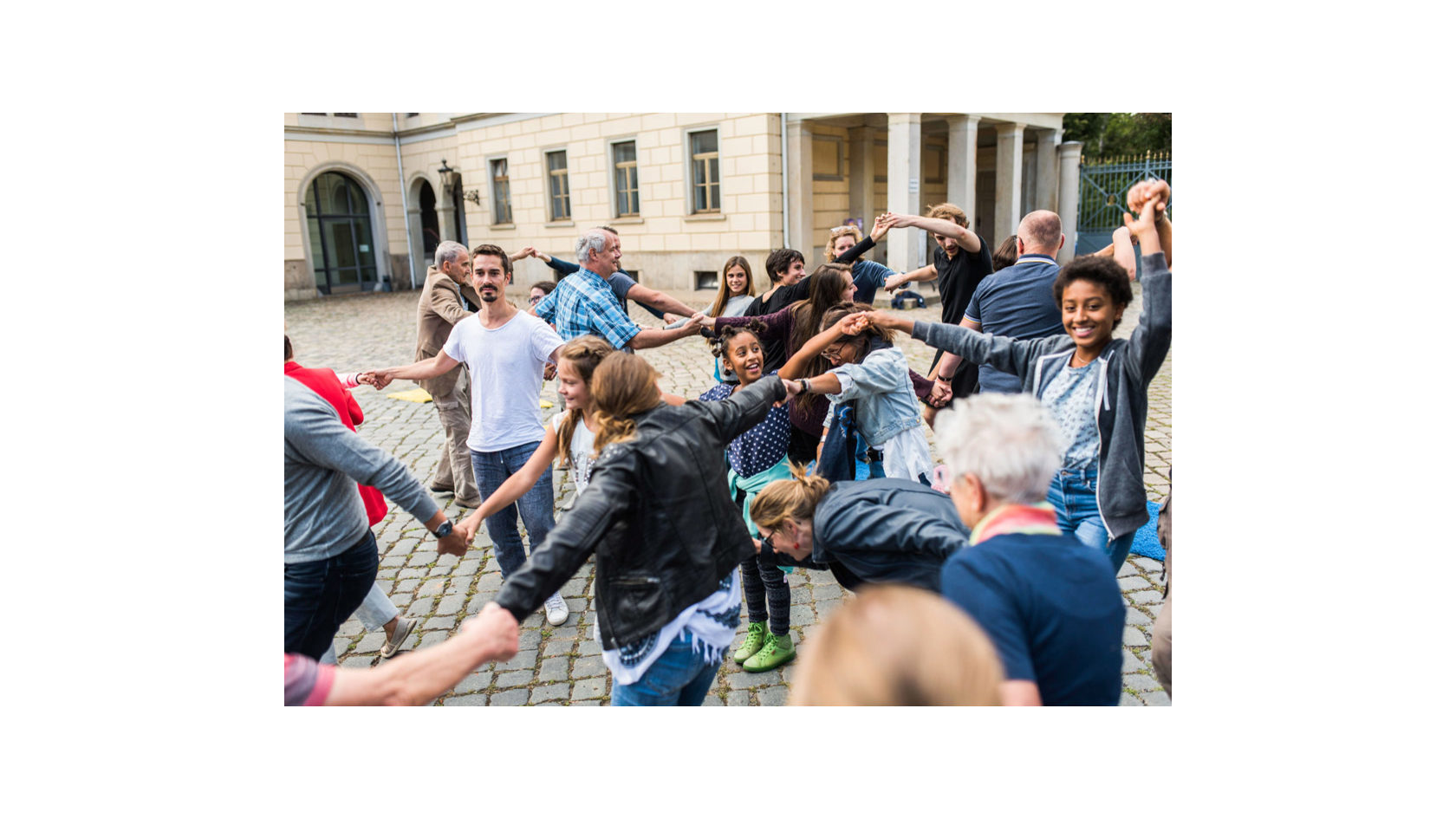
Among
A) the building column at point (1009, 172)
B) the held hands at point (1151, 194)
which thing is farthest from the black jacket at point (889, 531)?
the building column at point (1009, 172)

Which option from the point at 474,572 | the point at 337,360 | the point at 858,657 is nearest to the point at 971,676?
the point at 858,657

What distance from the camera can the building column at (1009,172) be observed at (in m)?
15.8

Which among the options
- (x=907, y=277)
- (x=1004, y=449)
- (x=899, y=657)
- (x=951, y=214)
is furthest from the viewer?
(x=907, y=277)

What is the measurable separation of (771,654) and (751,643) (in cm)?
10

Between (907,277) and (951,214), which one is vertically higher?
(951,214)

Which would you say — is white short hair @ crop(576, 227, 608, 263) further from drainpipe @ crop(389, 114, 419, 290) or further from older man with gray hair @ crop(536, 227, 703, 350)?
drainpipe @ crop(389, 114, 419, 290)

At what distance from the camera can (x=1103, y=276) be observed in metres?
2.52

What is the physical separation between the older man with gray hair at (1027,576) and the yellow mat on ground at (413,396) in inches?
298

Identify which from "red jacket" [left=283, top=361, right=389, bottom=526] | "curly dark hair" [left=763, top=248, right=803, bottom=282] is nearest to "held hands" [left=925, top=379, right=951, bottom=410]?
"curly dark hair" [left=763, top=248, right=803, bottom=282]

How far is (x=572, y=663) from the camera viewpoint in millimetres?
3359

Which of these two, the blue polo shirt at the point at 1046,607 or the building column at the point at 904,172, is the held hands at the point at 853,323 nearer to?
the blue polo shirt at the point at 1046,607

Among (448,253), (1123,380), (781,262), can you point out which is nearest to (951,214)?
(781,262)

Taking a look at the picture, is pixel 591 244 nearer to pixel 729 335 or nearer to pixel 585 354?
pixel 729 335

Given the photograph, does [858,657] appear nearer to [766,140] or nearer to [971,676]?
[971,676]
